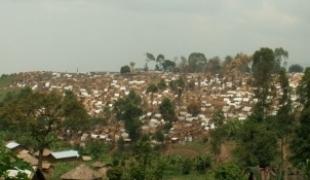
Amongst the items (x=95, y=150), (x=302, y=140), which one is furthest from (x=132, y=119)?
(x=302, y=140)

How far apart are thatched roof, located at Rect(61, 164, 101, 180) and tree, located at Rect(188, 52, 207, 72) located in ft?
192

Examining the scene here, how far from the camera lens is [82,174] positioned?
31.0 metres

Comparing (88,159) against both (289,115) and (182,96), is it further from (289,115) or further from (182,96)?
(182,96)

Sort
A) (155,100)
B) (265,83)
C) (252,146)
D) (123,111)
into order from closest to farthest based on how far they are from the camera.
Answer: (252,146), (265,83), (123,111), (155,100)

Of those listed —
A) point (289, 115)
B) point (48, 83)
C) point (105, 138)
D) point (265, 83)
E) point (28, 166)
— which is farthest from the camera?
point (48, 83)

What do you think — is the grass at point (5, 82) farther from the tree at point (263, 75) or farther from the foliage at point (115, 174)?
the foliage at point (115, 174)

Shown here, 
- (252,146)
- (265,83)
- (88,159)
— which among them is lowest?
(88,159)

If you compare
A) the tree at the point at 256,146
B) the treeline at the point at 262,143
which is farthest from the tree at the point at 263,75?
the tree at the point at 256,146

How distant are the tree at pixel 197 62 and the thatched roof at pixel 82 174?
192 ft

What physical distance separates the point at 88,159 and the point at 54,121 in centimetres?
1134

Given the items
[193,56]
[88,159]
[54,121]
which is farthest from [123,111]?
[193,56]

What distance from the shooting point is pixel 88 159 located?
4119cm

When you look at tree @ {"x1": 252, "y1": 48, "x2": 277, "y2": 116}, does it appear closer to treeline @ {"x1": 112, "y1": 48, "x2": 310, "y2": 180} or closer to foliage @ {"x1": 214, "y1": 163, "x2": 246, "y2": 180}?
treeline @ {"x1": 112, "y1": 48, "x2": 310, "y2": 180}

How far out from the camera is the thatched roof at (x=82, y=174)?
3075cm
